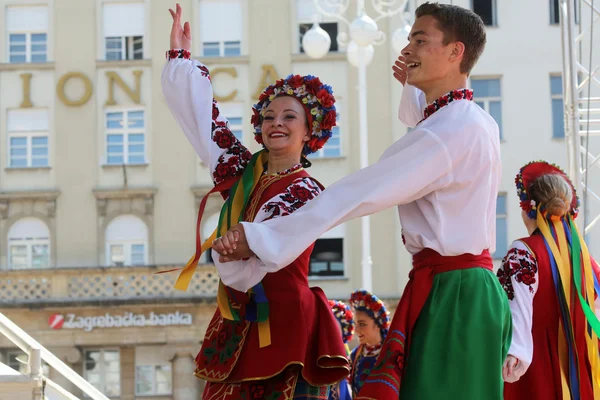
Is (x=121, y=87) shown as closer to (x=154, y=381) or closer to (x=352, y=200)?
(x=154, y=381)

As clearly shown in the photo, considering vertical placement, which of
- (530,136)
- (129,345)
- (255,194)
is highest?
(530,136)

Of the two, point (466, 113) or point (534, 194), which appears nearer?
point (466, 113)

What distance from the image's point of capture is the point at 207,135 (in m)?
4.54

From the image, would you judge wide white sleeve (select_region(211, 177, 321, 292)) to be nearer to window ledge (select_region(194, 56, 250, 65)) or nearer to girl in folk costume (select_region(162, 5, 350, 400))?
girl in folk costume (select_region(162, 5, 350, 400))

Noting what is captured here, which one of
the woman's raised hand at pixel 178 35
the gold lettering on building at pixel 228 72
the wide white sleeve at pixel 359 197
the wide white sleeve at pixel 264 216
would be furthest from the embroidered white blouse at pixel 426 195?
the gold lettering on building at pixel 228 72

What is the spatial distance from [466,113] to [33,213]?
969 inches

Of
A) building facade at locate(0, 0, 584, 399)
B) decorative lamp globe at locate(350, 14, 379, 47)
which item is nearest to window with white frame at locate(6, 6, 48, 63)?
building facade at locate(0, 0, 584, 399)

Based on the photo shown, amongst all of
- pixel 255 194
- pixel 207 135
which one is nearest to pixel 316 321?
pixel 255 194

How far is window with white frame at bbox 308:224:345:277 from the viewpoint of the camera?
26891mm

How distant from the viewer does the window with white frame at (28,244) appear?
27531 mm

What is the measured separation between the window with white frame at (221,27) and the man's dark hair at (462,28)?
23.8 meters

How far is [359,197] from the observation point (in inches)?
134

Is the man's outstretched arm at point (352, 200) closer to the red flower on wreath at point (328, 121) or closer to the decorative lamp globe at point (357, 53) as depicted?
the red flower on wreath at point (328, 121)

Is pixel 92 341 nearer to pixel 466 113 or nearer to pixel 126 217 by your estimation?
pixel 126 217
